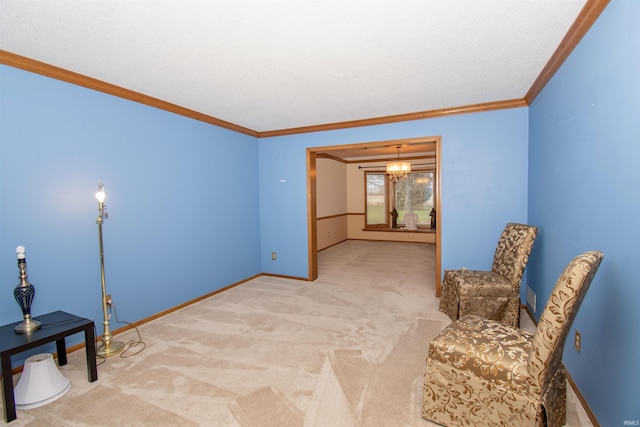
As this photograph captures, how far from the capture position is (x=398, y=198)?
29.6 feet

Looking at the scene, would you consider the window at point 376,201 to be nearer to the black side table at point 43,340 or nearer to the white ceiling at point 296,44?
the white ceiling at point 296,44

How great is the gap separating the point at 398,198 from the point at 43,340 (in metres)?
8.29

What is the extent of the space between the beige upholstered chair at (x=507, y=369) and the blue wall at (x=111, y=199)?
2947mm

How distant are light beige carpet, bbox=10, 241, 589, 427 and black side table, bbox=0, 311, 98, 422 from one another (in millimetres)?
107

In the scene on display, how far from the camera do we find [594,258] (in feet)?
4.40

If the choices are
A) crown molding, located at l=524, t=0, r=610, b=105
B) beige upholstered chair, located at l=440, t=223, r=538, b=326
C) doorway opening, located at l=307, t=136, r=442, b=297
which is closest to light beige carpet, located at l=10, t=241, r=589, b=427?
beige upholstered chair, located at l=440, t=223, r=538, b=326

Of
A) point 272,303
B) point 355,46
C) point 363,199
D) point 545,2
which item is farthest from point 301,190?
point 363,199

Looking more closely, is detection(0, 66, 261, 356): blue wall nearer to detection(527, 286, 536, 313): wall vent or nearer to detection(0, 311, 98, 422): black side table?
detection(0, 311, 98, 422): black side table

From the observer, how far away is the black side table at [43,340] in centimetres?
178

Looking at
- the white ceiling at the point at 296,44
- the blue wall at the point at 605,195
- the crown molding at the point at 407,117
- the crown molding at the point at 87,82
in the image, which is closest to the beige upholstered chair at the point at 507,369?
the blue wall at the point at 605,195

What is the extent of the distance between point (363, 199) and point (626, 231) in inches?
293

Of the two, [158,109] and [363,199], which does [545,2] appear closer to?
[158,109]

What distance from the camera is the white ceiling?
1737mm

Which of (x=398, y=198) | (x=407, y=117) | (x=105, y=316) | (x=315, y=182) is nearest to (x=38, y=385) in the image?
(x=105, y=316)
